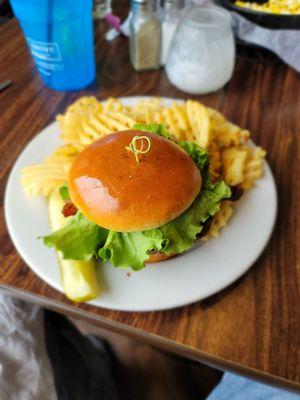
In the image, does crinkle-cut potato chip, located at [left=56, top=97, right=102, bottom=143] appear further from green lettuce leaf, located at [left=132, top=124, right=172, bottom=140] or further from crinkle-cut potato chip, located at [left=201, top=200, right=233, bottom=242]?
crinkle-cut potato chip, located at [left=201, top=200, right=233, bottom=242]

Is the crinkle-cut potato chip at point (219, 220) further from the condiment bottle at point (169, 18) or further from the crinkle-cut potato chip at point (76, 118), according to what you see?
the condiment bottle at point (169, 18)

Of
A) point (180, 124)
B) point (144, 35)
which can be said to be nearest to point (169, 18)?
point (144, 35)

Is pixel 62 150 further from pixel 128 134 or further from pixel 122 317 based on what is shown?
pixel 122 317

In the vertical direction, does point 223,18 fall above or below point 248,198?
above

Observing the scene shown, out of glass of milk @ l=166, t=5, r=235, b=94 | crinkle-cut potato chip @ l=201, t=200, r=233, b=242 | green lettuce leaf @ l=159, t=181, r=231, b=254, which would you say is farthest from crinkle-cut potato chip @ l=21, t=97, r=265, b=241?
glass of milk @ l=166, t=5, r=235, b=94

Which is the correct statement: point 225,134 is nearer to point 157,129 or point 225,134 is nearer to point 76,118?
point 157,129

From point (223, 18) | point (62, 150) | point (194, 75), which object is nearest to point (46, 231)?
point (62, 150)

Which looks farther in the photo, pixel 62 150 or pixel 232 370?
pixel 62 150

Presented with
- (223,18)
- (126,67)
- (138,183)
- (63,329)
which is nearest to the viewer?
(138,183)
